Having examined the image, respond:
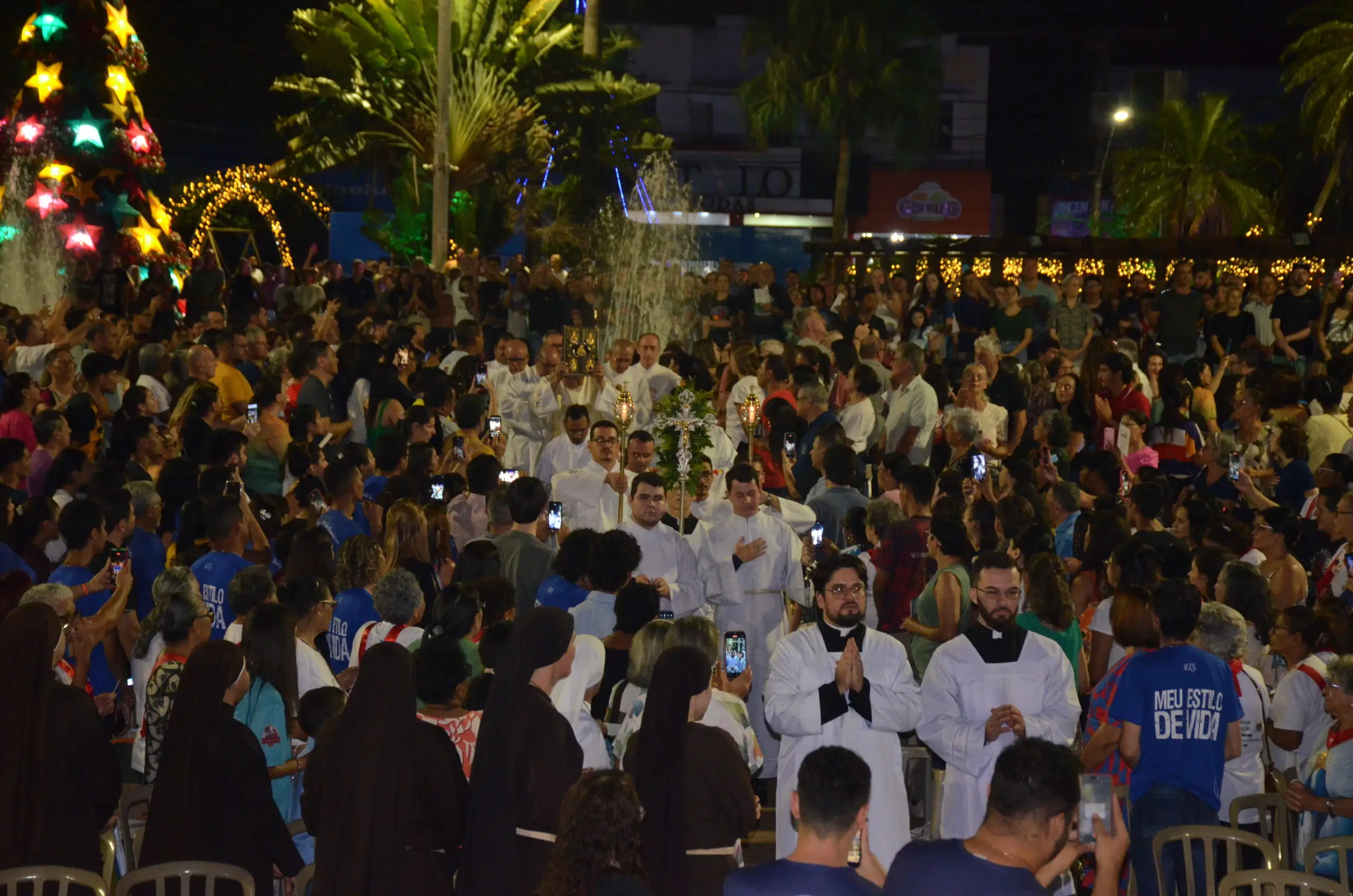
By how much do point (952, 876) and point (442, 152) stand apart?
20.8 metres

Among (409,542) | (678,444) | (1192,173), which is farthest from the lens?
(1192,173)

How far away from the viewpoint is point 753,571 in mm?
8969

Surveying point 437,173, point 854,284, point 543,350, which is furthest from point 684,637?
point 437,173

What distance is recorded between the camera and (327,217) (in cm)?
3969

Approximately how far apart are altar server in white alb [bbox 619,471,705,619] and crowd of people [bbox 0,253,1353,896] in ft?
0.09

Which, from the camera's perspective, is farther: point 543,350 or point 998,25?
point 998,25

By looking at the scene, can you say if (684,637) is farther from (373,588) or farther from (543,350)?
(543,350)

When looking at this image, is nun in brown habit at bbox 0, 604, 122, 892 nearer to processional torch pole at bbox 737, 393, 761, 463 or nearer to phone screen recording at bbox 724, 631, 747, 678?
phone screen recording at bbox 724, 631, 747, 678

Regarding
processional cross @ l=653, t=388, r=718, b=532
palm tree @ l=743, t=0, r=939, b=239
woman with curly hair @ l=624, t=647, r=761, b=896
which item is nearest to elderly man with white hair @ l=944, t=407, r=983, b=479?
processional cross @ l=653, t=388, r=718, b=532

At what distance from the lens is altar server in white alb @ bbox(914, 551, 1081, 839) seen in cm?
626

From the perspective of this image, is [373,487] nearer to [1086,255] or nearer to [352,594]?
[352,594]

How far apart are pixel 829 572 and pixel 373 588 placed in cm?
204

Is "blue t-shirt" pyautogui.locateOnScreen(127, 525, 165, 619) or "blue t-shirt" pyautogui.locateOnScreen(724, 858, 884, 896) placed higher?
"blue t-shirt" pyautogui.locateOnScreen(127, 525, 165, 619)

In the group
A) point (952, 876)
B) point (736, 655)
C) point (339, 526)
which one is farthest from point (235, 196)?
point (952, 876)
